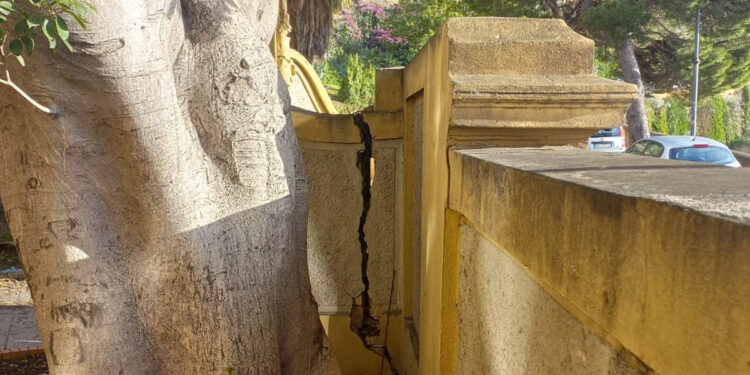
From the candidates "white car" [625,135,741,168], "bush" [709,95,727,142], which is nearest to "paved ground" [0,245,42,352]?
"white car" [625,135,741,168]

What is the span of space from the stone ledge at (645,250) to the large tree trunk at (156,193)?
1463 millimetres

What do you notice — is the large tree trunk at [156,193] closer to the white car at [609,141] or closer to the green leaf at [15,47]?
the green leaf at [15,47]

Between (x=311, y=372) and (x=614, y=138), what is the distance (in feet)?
49.2

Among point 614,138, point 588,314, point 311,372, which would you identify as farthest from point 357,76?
point 588,314

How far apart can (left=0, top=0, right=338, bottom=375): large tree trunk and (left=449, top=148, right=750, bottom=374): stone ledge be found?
4.80 feet

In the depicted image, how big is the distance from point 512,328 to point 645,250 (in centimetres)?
90

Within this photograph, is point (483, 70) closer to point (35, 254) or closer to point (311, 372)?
point (311, 372)

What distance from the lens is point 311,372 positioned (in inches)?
128

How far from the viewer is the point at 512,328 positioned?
180cm

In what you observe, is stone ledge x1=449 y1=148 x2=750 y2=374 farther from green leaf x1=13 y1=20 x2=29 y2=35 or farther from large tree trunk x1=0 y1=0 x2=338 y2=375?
green leaf x1=13 y1=20 x2=29 y2=35

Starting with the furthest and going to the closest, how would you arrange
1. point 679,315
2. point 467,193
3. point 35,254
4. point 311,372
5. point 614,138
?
point 614,138 → point 311,372 → point 35,254 → point 467,193 → point 679,315

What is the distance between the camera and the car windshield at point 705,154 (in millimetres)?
11078

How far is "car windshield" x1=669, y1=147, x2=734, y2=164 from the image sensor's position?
11.1 m

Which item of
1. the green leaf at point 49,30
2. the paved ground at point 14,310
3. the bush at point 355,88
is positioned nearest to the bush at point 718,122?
the bush at point 355,88
